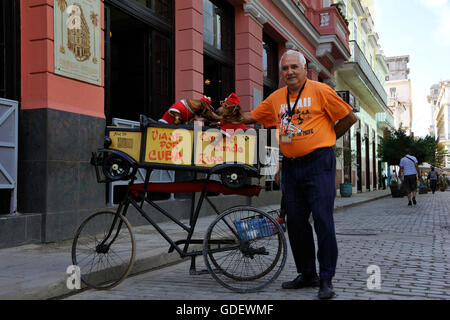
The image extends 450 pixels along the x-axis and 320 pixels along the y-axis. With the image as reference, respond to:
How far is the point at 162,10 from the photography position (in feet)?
32.7

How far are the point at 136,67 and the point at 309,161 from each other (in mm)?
6389

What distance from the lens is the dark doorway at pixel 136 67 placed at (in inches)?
367

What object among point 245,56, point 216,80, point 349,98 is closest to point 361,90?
point 349,98

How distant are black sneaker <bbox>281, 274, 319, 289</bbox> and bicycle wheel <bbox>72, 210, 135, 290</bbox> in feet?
4.50

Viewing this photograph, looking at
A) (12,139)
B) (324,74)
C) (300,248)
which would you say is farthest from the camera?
(324,74)

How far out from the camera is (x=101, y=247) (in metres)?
4.21

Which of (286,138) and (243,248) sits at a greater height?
(286,138)

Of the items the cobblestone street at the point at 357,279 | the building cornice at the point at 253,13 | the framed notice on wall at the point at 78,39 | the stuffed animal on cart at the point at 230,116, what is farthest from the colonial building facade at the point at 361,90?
the stuffed animal on cart at the point at 230,116

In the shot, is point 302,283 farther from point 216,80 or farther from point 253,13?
point 253,13

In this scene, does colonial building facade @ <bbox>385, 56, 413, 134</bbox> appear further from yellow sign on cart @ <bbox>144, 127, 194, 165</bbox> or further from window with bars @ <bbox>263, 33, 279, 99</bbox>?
yellow sign on cart @ <bbox>144, 127, 194, 165</bbox>

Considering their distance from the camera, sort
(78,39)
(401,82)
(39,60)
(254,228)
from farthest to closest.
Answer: (401,82), (78,39), (39,60), (254,228)

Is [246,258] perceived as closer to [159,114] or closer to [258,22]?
[159,114]
